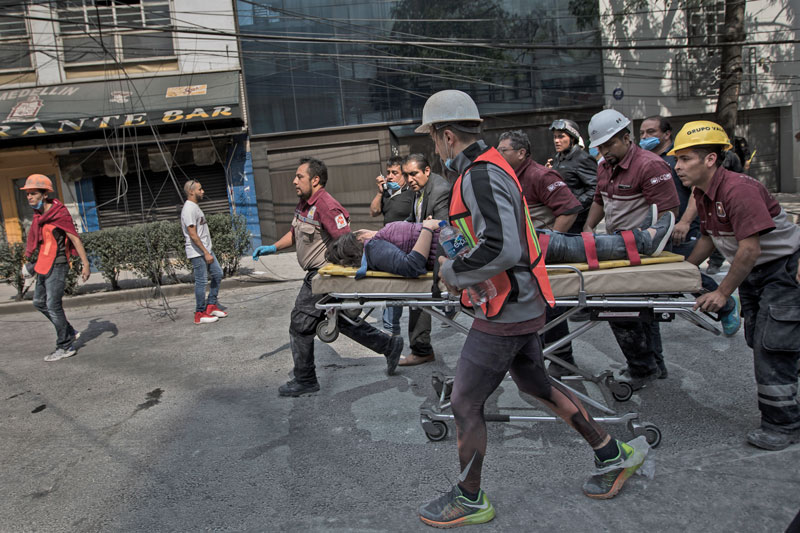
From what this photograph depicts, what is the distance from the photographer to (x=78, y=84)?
13.3 m

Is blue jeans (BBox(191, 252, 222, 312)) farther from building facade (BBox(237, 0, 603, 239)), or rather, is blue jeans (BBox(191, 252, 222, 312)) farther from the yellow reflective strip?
building facade (BBox(237, 0, 603, 239))

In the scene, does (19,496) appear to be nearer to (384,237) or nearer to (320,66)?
(384,237)

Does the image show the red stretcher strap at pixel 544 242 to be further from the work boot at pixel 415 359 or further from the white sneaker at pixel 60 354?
the white sneaker at pixel 60 354

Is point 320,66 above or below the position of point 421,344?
above

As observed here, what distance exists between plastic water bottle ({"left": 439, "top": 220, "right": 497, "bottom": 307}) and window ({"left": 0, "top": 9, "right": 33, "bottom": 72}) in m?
14.3

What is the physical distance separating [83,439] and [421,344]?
2.75m

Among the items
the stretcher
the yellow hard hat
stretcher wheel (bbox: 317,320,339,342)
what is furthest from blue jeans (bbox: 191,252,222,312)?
the yellow hard hat

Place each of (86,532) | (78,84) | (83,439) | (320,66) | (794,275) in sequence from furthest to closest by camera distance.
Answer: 1. (320,66)
2. (78,84)
3. (83,439)
4. (794,275)
5. (86,532)

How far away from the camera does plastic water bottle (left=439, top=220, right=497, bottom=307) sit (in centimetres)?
266

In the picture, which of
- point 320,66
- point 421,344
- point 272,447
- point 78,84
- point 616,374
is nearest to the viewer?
point 272,447

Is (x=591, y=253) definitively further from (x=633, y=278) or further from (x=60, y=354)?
(x=60, y=354)

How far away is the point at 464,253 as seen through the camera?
2617 mm

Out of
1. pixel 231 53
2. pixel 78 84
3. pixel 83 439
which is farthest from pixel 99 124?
pixel 83 439

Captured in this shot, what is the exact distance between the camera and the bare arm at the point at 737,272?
313 cm
